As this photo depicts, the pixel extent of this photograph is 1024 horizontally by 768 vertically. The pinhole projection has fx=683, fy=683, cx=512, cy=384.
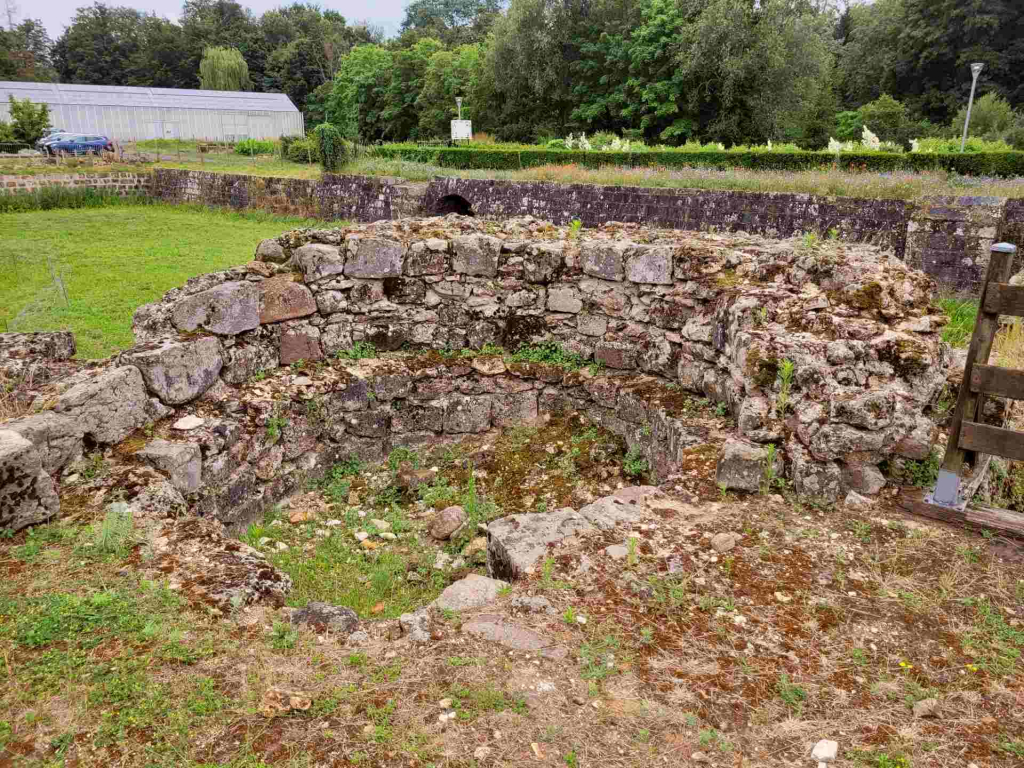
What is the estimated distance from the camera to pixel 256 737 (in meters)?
2.58

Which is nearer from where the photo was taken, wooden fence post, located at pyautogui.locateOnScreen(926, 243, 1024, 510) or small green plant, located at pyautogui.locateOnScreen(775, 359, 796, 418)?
wooden fence post, located at pyautogui.locateOnScreen(926, 243, 1024, 510)

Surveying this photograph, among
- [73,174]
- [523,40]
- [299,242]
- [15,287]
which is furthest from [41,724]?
[523,40]

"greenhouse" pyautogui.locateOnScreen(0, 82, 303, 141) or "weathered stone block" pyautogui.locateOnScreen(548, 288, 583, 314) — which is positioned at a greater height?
"greenhouse" pyautogui.locateOnScreen(0, 82, 303, 141)

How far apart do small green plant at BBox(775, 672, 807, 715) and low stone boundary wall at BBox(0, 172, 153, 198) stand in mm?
21815

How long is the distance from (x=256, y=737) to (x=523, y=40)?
1575 inches

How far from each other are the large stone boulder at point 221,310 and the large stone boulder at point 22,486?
6.29 feet

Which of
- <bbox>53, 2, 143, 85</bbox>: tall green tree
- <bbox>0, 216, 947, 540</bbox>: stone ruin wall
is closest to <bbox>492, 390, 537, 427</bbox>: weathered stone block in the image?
<bbox>0, 216, 947, 540</bbox>: stone ruin wall

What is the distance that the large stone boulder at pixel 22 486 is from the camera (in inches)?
142

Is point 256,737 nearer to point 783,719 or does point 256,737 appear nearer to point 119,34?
point 783,719

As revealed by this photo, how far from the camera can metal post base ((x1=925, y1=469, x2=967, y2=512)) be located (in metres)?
4.19

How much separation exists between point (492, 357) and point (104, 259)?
26.3ft

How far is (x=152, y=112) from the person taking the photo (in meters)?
38.0

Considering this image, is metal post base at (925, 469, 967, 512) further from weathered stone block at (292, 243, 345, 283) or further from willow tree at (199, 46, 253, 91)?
willow tree at (199, 46, 253, 91)

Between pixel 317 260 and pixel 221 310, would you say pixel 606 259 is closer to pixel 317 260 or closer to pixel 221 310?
pixel 317 260
